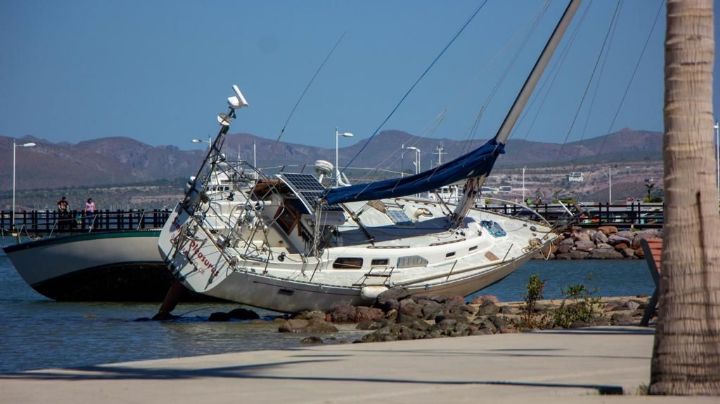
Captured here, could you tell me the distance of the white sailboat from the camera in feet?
90.6

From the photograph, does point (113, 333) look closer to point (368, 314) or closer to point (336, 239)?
point (368, 314)

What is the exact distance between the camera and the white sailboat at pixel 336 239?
90.6 feet

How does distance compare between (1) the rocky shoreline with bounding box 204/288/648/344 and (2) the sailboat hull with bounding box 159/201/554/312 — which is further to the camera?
(2) the sailboat hull with bounding box 159/201/554/312

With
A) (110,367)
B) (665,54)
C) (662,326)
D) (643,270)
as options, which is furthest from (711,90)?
(643,270)

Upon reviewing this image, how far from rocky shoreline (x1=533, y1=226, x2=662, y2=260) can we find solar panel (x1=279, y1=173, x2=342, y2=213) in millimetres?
36687

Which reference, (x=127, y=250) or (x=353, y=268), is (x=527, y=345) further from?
(x=127, y=250)

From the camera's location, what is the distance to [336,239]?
3009 centimetres

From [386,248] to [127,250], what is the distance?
8472 millimetres

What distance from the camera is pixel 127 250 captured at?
3456 centimetres

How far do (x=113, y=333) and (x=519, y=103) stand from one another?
1194 cm

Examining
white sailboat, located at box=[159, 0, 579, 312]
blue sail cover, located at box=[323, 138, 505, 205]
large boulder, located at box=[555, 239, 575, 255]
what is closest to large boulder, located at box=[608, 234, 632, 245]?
large boulder, located at box=[555, 239, 575, 255]

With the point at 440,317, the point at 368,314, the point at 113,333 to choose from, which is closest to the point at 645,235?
the point at 368,314

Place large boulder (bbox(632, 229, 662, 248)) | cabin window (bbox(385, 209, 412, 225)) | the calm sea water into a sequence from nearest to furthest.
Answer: the calm sea water → cabin window (bbox(385, 209, 412, 225)) → large boulder (bbox(632, 229, 662, 248))

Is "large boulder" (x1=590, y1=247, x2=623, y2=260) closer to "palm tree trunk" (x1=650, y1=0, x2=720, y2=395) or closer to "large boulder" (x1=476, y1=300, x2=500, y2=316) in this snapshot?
"large boulder" (x1=476, y1=300, x2=500, y2=316)
